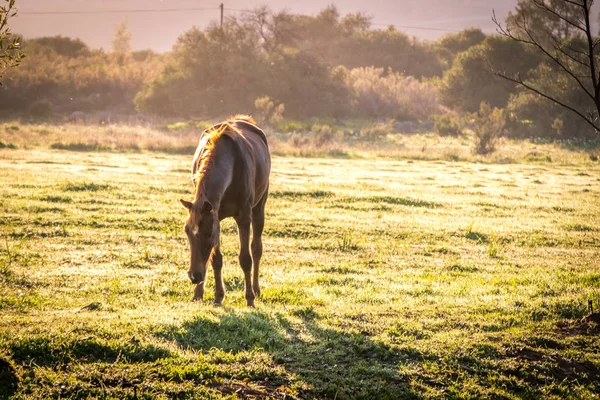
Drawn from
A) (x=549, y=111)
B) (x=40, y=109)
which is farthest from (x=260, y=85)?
(x=549, y=111)

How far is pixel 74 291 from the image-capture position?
967 cm

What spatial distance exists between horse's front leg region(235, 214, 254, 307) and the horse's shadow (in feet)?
2.85

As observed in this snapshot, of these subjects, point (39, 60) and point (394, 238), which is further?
point (39, 60)

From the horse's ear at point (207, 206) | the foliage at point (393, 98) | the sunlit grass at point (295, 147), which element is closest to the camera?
the horse's ear at point (207, 206)

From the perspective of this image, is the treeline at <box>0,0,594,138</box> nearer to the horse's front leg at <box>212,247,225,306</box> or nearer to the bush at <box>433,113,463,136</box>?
the bush at <box>433,113,463,136</box>

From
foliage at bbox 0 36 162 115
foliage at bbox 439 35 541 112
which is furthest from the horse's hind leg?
foliage at bbox 439 35 541 112

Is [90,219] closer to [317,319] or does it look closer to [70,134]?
[317,319]

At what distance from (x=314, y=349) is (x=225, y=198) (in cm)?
272

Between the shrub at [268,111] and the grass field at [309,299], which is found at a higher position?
the shrub at [268,111]

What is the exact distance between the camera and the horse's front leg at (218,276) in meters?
9.25

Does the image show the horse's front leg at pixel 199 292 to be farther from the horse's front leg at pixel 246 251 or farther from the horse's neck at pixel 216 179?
the horse's neck at pixel 216 179

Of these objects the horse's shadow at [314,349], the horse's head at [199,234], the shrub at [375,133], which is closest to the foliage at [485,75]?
the shrub at [375,133]

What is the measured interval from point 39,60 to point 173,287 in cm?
6254

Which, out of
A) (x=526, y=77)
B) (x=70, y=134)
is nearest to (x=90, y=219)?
(x=70, y=134)
